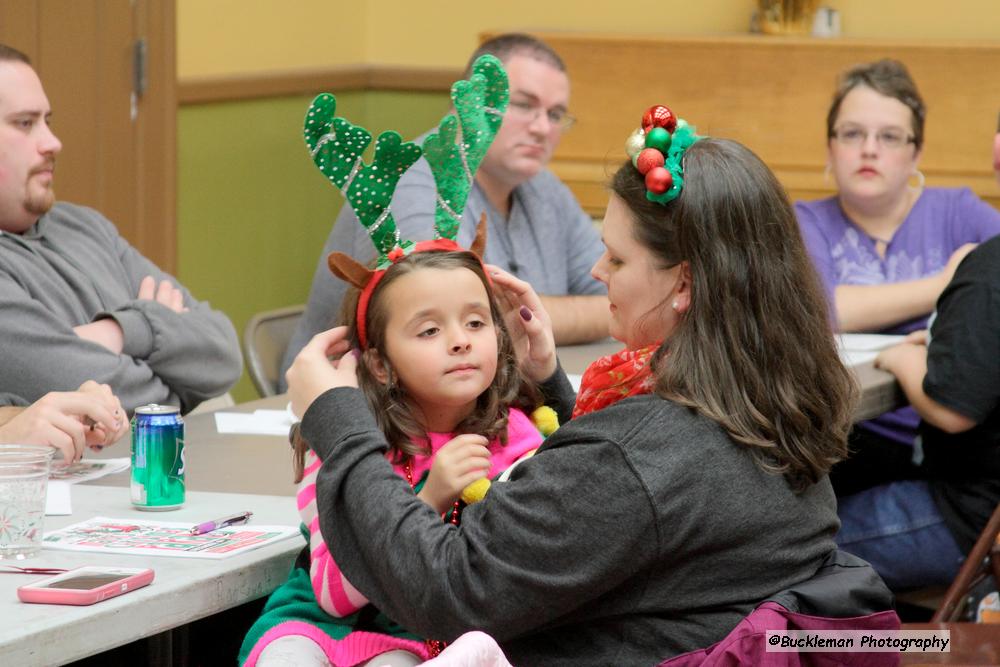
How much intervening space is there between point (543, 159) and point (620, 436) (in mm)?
2205

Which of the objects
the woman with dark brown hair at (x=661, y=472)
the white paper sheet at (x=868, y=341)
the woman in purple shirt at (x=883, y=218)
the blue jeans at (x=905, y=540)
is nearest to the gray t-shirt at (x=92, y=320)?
the woman with dark brown hair at (x=661, y=472)

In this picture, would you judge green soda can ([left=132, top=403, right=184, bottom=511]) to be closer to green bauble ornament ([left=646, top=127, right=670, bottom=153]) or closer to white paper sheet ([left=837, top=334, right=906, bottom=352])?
green bauble ornament ([left=646, top=127, right=670, bottom=153])

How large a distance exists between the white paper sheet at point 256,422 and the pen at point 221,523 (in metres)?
0.60

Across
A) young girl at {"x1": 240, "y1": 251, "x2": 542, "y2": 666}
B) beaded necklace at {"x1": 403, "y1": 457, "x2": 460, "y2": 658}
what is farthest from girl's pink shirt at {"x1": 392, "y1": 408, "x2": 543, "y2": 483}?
beaded necklace at {"x1": 403, "y1": 457, "x2": 460, "y2": 658}

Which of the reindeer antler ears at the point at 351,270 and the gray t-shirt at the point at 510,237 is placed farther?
the gray t-shirt at the point at 510,237

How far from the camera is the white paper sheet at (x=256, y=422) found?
251 cm

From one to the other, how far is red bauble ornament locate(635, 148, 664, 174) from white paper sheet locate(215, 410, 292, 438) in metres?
1.13

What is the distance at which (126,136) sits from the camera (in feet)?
14.6

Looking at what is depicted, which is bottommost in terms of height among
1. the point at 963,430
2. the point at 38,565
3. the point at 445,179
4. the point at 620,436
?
the point at 963,430

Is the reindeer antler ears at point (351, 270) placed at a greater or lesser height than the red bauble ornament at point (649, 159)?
lesser

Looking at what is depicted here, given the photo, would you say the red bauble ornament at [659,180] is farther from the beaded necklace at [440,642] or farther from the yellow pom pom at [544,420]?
the yellow pom pom at [544,420]

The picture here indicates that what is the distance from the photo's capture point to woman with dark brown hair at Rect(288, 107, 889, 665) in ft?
4.68

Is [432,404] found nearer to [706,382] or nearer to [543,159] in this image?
[706,382]

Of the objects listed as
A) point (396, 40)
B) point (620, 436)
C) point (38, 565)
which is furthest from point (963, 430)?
point (396, 40)
